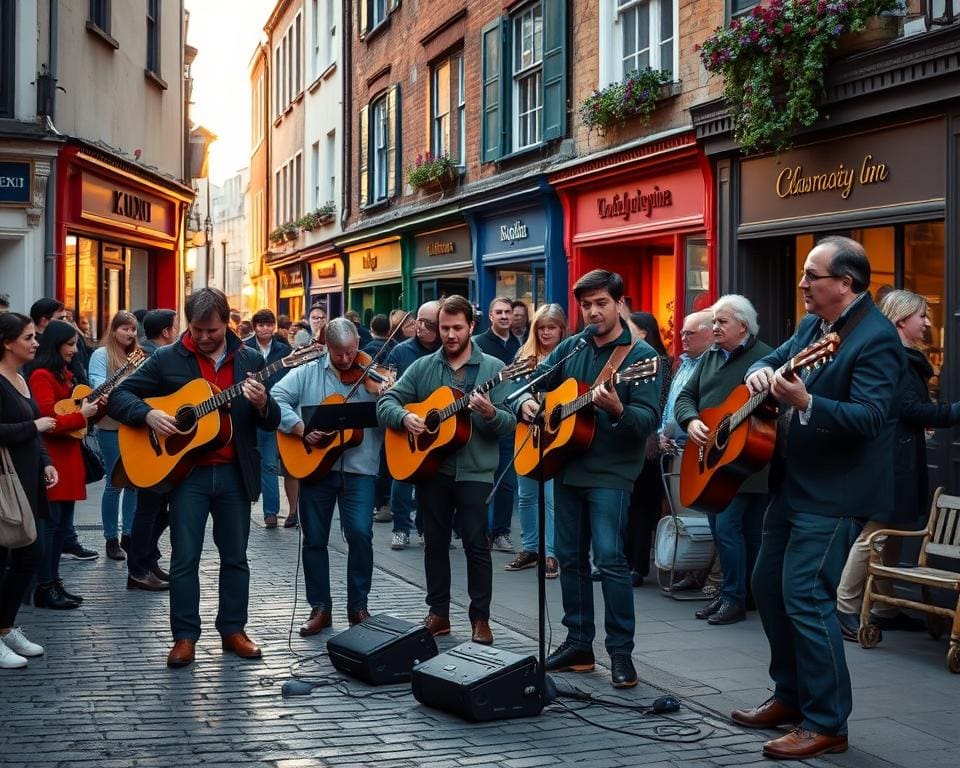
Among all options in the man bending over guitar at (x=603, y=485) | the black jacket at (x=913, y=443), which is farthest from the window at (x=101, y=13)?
the black jacket at (x=913, y=443)

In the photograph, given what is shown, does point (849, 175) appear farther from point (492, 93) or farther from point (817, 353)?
point (492, 93)

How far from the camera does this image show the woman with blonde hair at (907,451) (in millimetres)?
7828

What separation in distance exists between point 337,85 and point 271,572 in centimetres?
1956

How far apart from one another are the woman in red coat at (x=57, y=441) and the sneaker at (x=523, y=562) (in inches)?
127

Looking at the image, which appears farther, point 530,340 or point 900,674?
point 530,340

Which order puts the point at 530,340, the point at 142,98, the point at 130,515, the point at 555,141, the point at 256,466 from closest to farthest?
the point at 256,466
the point at 530,340
the point at 130,515
the point at 555,141
the point at 142,98

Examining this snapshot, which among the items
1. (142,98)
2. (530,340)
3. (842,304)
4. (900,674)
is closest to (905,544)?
(900,674)

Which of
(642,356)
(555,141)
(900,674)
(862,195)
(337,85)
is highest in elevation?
(337,85)

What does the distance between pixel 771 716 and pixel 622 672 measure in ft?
3.11

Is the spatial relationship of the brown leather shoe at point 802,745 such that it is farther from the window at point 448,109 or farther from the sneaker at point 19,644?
the window at point 448,109

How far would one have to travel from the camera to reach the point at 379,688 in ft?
22.3

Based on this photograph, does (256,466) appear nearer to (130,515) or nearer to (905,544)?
(130,515)

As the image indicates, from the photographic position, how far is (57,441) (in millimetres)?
9172

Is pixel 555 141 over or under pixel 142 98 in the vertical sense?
under
